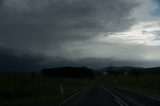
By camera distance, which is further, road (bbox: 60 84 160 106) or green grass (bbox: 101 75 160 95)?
green grass (bbox: 101 75 160 95)

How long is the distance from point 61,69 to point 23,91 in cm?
16768

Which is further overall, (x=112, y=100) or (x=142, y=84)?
(x=142, y=84)

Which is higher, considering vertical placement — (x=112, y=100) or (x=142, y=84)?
(x=142, y=84)

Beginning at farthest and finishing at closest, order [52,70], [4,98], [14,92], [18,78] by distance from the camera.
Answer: [52,70] < [18,78] < [14,92] < [4,98]

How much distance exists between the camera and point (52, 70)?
193875 millimetres

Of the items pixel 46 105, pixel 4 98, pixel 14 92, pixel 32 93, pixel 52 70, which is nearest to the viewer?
pixel 46 105

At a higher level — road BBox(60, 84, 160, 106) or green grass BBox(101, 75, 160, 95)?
green grass BBox(101, 75, 160, 95)

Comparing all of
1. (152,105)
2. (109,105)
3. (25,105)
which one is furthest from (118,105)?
(25,105)

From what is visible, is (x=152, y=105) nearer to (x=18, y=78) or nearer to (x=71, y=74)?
(x=18, y=78)

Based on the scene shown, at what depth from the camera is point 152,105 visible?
67.8 feet

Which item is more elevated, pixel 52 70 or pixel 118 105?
pixel 52 70

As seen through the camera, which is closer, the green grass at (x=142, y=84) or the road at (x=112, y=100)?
the road at (x=112, y=100)

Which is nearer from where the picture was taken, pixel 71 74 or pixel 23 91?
pixel 23 91

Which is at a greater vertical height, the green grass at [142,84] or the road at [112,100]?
the green grass at [142,84]
